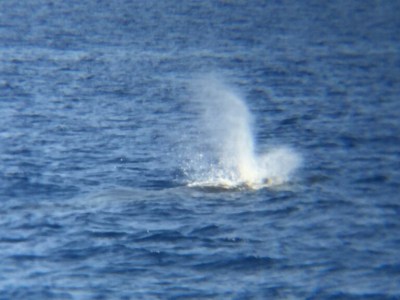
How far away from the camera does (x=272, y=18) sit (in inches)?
3745

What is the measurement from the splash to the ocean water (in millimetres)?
113

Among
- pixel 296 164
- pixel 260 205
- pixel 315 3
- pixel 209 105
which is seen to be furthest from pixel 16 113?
pixel 315 3

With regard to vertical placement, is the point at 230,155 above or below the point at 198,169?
above

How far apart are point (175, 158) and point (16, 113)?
1124 centimetres

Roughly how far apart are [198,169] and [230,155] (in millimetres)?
2506

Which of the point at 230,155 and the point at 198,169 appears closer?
the point at 198,169

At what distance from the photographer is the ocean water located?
82.8ft

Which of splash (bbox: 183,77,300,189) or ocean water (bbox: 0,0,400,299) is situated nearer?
ocean water (bbox: 0,0,400,299)

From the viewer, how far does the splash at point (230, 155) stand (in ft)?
112

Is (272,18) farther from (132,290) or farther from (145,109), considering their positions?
(132,290)

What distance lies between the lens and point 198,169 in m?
35.9

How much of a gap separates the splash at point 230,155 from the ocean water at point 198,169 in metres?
0.11

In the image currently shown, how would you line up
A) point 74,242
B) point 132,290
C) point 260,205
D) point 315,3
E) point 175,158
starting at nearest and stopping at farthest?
point 132,290 → point 74,242 → point 260,205 → point 175,158 → point 315,3

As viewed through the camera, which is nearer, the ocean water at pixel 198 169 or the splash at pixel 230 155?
the ocean water at pixel 198 169
